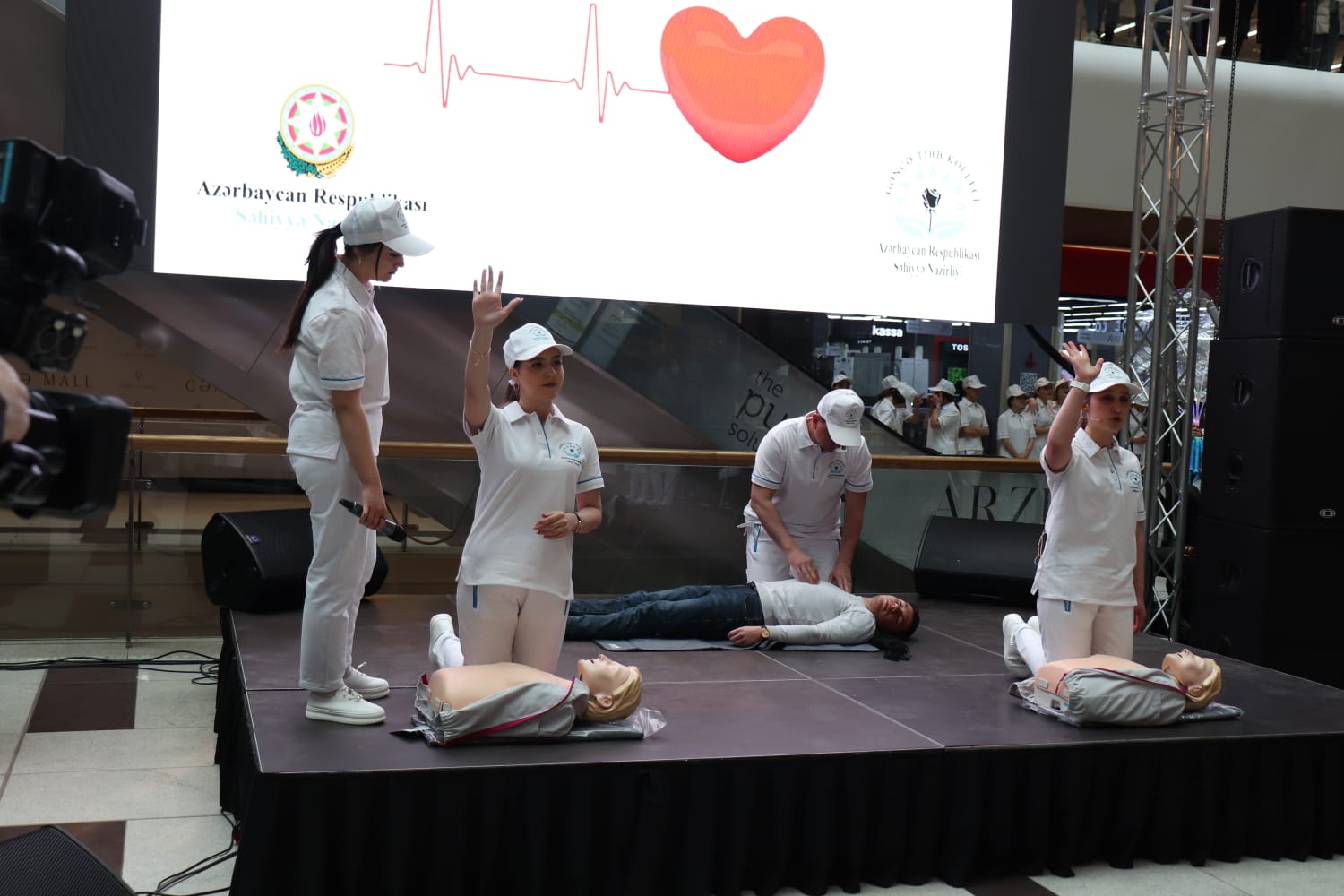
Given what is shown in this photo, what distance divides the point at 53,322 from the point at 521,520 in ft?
5.93

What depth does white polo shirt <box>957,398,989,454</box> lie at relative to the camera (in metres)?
10.7

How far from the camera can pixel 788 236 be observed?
6211 millimetres

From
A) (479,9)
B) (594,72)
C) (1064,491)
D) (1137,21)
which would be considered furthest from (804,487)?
(1137,21)

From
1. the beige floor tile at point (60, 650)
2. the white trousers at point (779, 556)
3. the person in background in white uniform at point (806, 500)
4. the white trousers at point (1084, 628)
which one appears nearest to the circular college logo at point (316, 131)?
the beige floor tile at point (60, 650)

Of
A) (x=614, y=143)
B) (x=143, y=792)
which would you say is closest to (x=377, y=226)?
(x=143, y=792)

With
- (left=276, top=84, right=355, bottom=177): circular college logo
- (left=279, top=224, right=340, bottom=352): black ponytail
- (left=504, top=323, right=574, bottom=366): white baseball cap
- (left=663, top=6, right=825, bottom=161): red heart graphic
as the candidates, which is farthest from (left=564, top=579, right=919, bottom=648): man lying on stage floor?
(left=663, top=6, right=825, bottom=161): red heart graphic

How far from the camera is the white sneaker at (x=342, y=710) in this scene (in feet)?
10.2

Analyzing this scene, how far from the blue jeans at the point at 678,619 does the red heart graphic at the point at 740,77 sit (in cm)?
261

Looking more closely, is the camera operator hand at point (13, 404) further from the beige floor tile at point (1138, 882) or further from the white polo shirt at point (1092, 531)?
the white polo shirt at point (1092, 531)

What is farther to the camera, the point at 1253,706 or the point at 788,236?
the point at 788,236

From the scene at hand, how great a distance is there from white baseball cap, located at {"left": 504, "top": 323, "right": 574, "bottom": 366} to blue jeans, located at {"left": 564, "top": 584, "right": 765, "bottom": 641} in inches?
61.4

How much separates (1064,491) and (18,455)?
3.15 meters

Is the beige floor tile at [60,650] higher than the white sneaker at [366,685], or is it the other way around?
the white sneaker at [366,685]

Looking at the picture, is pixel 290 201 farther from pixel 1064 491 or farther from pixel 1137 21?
pixel 1137 21
